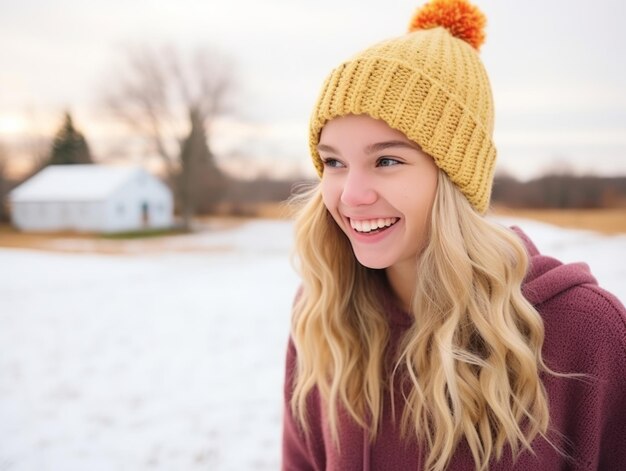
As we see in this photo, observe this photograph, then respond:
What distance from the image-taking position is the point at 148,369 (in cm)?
459

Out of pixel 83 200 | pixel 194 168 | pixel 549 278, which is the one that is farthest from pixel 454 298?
pixel 194 168

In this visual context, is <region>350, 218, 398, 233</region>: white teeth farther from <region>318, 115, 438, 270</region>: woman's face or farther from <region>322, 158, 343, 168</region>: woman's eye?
<region>322, 158, 343, 168</region>: woman's eye

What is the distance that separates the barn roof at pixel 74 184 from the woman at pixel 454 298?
25598 millimetres

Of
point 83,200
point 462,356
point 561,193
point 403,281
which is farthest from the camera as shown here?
point 83,200

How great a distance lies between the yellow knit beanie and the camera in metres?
1.26

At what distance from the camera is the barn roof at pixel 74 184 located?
24.3m

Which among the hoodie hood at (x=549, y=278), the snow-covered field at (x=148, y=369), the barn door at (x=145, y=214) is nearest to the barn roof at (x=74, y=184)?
the barn door at (x=145, y=214)

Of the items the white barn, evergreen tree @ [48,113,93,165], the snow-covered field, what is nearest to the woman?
the snow-covered field

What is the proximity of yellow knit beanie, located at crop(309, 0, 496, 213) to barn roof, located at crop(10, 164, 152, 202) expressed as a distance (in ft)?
83.9

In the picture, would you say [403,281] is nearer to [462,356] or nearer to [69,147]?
[462,356]

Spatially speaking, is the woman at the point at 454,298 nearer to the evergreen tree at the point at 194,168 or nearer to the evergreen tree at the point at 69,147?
the evergreen tree at the point at 194,168

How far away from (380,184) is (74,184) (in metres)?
28.6

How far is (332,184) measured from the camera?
1389 millimetres

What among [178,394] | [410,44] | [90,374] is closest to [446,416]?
[410,44]
